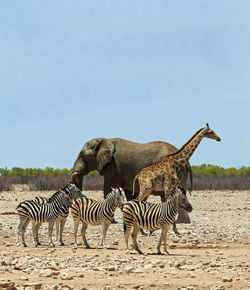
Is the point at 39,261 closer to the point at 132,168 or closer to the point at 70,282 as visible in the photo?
the point at 70,282

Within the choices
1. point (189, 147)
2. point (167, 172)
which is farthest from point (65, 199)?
point (189, 147)

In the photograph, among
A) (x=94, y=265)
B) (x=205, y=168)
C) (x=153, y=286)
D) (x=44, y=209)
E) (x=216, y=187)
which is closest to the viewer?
(x=153, y=286)

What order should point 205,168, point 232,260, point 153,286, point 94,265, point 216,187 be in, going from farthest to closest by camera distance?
1. point 205,168
2. point 216,187
3. point 232,260
4. point 94,265
5. point 153,286

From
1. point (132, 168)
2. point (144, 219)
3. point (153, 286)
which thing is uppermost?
point (132, 168)

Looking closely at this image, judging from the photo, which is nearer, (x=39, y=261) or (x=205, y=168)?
(x=39, y=261)

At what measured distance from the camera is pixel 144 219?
1221cm

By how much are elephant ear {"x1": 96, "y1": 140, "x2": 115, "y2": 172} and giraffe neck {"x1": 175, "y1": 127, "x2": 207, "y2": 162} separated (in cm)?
297

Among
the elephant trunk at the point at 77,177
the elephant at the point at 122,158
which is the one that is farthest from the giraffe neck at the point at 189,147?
the elephant trunk at the point at 77,177

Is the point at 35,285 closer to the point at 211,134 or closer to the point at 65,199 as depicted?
the point at 65,199

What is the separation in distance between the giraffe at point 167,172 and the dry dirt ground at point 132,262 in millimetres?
1261

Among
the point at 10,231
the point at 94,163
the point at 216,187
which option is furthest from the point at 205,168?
the point at 10,231

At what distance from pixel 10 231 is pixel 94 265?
6.16 m

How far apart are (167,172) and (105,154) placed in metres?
3.38

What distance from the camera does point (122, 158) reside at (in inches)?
721
